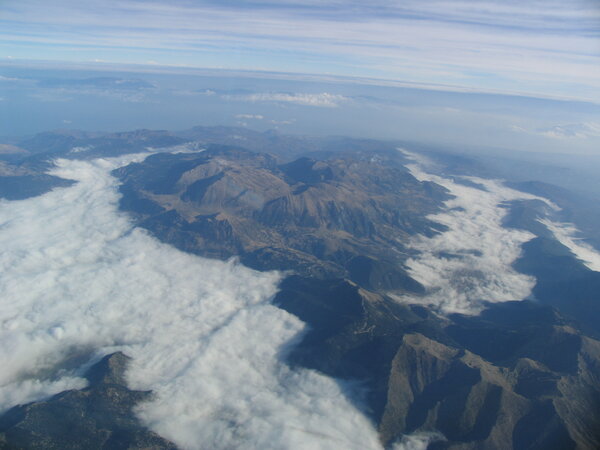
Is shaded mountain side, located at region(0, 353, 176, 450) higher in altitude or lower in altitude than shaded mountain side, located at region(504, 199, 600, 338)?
higher

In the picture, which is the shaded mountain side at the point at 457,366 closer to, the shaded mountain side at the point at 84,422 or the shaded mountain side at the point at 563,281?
the shaded mountain side at the point at 563,281

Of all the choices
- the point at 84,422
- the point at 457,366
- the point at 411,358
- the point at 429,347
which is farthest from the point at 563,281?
the point at 84,422

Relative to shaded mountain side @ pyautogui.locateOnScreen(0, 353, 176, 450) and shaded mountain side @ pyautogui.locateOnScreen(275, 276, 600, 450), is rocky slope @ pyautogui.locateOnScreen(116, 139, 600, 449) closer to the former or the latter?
shaded mountain side @ pyautogui.locateOnScreen(275, 276, 600, 450)

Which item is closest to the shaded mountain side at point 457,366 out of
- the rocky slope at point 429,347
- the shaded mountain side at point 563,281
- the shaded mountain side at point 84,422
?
the rocky slope at point 429,347

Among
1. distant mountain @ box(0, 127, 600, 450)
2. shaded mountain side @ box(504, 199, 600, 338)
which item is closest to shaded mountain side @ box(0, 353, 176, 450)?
distant mountain @ box(0, 127, 600, 450)

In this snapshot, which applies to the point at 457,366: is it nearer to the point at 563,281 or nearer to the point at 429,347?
the point at 429,347
